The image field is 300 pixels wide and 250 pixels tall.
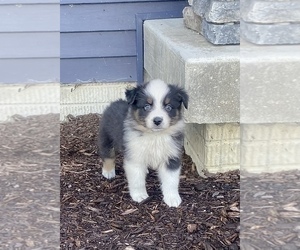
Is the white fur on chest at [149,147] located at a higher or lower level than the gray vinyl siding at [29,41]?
lower

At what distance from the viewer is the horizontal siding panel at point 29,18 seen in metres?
3.02

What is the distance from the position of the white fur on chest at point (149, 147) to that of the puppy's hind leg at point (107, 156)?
41cm

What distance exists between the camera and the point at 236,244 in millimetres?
3281

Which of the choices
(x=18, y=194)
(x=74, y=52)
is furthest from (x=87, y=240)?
(x=74, y=52)

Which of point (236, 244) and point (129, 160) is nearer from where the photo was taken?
point (236, 244)

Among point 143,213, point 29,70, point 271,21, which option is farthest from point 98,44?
point 271,21

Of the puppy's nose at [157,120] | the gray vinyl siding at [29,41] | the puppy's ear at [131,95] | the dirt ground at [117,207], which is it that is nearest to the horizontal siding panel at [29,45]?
the gray vinyl siding at [29,41]

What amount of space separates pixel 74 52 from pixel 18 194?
2641 mm

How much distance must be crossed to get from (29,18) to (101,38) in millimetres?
1930

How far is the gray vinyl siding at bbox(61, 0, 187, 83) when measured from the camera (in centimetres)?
559

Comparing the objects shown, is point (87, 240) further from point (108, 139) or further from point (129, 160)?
point (108, 139)

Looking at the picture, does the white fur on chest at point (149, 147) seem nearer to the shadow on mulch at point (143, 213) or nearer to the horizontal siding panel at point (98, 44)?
Answer: the shadow on mulch at point (143, 213)

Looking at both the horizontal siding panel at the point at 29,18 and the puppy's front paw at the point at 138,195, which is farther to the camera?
the puppy's front paw at the point at 138,195

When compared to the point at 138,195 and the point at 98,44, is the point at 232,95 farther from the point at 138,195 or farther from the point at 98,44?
the point at 98,44
